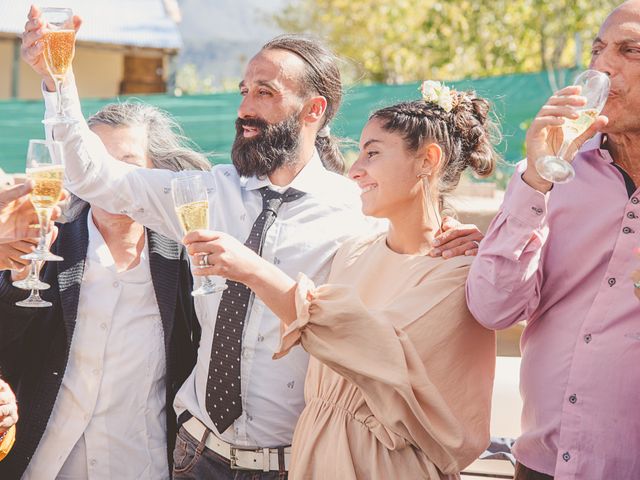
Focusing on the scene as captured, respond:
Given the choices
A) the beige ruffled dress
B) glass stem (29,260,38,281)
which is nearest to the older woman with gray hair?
glass stem (29,260,38,281)

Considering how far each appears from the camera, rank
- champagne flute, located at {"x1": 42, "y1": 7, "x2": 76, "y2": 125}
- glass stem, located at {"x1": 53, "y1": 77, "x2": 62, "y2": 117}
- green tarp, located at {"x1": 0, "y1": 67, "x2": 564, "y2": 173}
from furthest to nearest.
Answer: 1. green tarp, located at {"x1": 0, "y1": 67, "x2": 564, "y2": 173}
2. glass stem, located at {"x1": 53, "y1": 77, "x2": 62, "y2": 117}
3. champagne flute, located at {"x1": 42, "y1": 7, "x2": 76, "y2": 125}

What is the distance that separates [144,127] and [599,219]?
1.93m

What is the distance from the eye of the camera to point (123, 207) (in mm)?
3568

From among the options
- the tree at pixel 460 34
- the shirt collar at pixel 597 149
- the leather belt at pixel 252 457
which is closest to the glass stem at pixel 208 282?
the leather belt at pixel 252 457

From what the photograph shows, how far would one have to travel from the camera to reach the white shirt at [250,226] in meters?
3.35

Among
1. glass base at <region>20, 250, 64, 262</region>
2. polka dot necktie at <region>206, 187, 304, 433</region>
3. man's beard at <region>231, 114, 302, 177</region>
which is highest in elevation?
man's beard at <region>231, 114, 302, 177</region>

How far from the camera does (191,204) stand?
2.66m

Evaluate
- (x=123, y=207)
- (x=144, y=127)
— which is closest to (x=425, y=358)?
(x=123, y=207)

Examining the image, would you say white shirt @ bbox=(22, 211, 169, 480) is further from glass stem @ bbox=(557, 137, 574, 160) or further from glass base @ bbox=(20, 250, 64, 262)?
glass stem @ bbox=(557, 137, 574, 160)

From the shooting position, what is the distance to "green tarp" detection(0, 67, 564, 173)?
1100 centimetres

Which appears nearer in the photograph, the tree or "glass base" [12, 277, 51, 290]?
"glass base" [12, 277, 51, 290]

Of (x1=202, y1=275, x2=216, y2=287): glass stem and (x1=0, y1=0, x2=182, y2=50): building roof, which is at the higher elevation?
(x1=202, y1=275, x2=216, y2=287): glass stem

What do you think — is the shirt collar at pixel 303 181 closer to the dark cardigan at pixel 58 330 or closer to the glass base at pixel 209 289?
the dark cardigan at pixel 58 330

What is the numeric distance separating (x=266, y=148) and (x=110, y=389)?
1042 mm
